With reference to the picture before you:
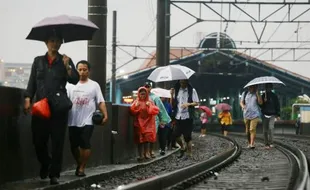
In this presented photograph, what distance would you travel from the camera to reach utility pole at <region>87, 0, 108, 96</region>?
12.4 metres

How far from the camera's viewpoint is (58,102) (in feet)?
27.0

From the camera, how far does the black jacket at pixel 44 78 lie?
824cm

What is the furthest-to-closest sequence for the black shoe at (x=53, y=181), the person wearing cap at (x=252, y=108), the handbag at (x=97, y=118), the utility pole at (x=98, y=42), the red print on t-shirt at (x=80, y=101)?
the person wearing cap at (x=252, y=108), the utility pole at (x=98, y=42), the red print on t-shirt at (x=80, y=101), the handbag at (x=97, y=118), the black shoe at (x=53, y=181)

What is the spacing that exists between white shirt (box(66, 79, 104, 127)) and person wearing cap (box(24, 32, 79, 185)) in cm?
77

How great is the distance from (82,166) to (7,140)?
5.19 ft

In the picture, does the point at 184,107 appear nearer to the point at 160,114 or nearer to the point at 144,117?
the point at 144,117

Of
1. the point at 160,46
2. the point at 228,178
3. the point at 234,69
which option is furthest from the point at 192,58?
the point at 228,178

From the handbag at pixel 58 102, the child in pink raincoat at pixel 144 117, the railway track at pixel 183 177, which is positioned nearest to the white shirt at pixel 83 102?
the handbag at pixel 58 102

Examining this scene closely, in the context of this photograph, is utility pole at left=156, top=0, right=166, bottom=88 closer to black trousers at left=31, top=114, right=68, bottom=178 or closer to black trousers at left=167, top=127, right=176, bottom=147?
black trousers at left=167, top=127, right=176, bottom=147

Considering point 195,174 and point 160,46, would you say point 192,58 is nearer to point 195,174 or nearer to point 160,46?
point 160,46

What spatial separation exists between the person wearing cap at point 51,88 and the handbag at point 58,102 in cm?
3

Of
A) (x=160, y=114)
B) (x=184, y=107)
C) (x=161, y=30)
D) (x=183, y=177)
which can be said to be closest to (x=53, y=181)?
(x=183, y=177)

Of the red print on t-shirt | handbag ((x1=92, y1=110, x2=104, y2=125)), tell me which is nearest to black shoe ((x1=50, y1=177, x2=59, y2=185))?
handbag ((x1=92, y1=110, x2=104, y2=125))

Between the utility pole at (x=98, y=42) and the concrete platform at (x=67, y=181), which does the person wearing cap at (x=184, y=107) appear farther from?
the concrete platform at (x=67, y=181)
